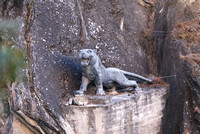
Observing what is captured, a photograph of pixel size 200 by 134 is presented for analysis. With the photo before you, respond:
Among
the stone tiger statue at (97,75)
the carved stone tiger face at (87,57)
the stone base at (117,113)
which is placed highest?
the carved stone tiger face at (87,57)

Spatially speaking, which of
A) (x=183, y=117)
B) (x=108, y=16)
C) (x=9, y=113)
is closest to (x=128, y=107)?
(x=183, y=117)

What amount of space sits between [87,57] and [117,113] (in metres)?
1.20

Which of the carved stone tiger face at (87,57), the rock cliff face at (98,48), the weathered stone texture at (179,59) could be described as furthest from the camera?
the weathered stone texture at (179,59)

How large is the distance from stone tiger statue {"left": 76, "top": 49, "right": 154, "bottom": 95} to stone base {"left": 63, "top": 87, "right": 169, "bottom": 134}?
0.27 metres

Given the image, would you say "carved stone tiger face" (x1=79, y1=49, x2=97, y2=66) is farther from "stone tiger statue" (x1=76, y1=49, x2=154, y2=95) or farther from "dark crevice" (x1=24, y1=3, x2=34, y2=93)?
"dark crevice" (x1=24, y1=3, x2=34, y2=93)

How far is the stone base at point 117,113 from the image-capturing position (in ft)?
15.8

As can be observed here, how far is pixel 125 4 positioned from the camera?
8242mm

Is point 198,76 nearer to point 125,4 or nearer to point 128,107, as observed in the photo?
point 128,107

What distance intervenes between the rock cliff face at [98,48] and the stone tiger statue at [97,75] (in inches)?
19.9

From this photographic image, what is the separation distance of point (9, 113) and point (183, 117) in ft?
12.1

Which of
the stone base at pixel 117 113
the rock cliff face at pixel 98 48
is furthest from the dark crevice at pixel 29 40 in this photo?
the stone base at pixel 117 113

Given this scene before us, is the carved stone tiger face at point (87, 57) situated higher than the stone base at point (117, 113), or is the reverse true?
the carved stone tiger face at point (87, 57)

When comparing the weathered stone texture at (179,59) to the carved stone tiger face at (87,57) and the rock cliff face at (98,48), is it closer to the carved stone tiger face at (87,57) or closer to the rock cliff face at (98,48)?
the rock cliff face at (98,48)

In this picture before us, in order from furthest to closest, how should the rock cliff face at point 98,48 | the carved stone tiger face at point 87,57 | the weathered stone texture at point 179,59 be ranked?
the weathered stone texture at point 179,59
the rock cliff face at point 98,48
the carved stone tiger face at point 87,57
